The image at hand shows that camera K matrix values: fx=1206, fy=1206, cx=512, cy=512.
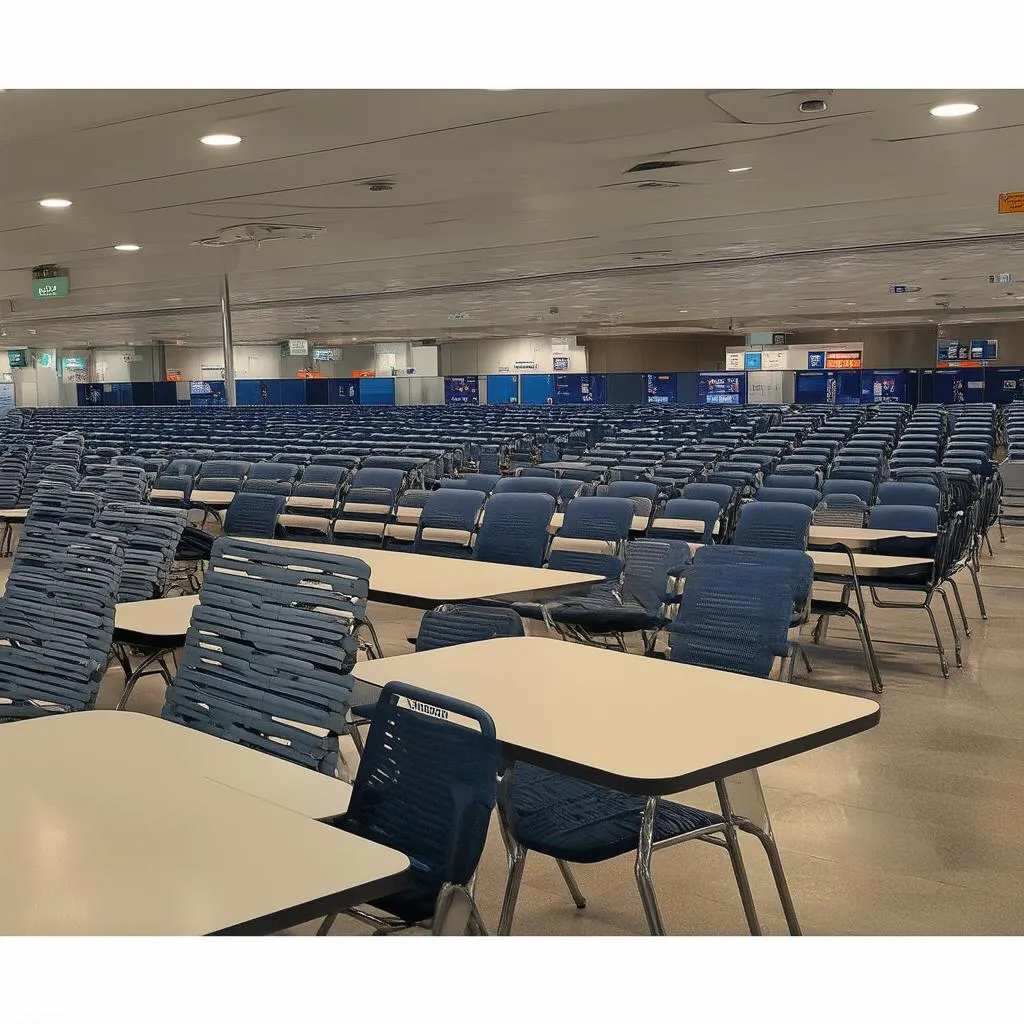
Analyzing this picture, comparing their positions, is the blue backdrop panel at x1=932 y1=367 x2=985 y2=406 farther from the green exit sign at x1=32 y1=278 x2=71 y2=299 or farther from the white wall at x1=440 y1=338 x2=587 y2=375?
the green exit sign at x1=32 y1=278 x2=71 y2=299

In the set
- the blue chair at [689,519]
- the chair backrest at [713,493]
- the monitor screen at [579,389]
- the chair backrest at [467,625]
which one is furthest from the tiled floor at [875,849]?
the monitor screen at [579,389]

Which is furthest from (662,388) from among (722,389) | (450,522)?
(450,522)

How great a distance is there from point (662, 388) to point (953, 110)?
28.9 m

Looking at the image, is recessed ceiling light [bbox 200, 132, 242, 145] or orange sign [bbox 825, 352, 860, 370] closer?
recessed ceiling light [bbox 200, 132, 242, 145]

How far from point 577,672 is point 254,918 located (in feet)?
5.65

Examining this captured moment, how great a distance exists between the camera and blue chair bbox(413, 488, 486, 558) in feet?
23.9

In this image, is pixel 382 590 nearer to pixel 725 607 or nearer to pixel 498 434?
pixel 725 607

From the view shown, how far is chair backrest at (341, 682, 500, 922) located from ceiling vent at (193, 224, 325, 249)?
990cm

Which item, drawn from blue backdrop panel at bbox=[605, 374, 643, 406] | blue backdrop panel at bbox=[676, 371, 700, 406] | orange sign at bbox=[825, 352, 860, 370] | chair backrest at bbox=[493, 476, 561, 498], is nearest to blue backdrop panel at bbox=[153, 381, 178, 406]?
blue backdrop panel at bbox=[605, 374, 643, 406]

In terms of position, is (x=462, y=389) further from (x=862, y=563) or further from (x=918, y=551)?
(x=862, y=563)

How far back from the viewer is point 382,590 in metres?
4.87

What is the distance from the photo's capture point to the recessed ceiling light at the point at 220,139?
729 cm

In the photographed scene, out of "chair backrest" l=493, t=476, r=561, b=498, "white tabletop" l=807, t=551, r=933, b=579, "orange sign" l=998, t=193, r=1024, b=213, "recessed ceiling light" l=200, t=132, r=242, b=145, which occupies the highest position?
"recessed ceiling light" l=200, t=132, r=242, b=145
